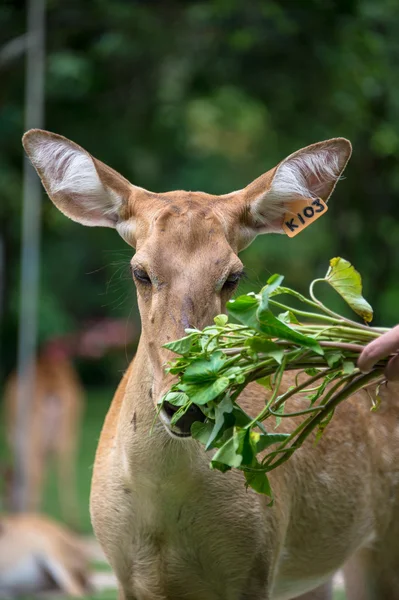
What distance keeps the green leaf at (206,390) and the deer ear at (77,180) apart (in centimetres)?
125

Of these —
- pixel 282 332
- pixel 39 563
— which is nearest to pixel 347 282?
pixel 282 332

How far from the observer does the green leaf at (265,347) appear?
3.34 meters

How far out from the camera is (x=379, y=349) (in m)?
3.34

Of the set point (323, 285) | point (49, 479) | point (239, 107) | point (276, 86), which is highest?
point (239, 107)

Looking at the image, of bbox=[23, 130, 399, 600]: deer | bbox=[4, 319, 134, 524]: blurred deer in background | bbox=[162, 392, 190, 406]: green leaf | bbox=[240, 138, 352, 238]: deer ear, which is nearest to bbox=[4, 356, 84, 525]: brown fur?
bbox=[4, 319, 134, 524]: blurred deer in background

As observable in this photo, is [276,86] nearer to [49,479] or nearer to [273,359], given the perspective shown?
[49,479]

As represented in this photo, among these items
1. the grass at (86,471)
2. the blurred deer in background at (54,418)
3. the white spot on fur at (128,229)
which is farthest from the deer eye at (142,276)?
the blurred deer in background at (54,418)

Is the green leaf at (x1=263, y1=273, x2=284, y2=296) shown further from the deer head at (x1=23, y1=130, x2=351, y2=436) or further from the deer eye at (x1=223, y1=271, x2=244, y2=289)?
the deer eye at (x1=223, y1=271, x2=244, y2=289)

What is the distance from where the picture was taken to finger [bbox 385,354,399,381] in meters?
3.40

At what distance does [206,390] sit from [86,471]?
1265 cm

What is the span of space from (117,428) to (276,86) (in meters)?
7.76

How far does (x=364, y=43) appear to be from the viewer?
10.7 m

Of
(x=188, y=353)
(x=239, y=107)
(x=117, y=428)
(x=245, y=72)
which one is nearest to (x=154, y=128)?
(x=245, y=72)

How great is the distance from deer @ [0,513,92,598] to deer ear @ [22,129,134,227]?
441 cm
